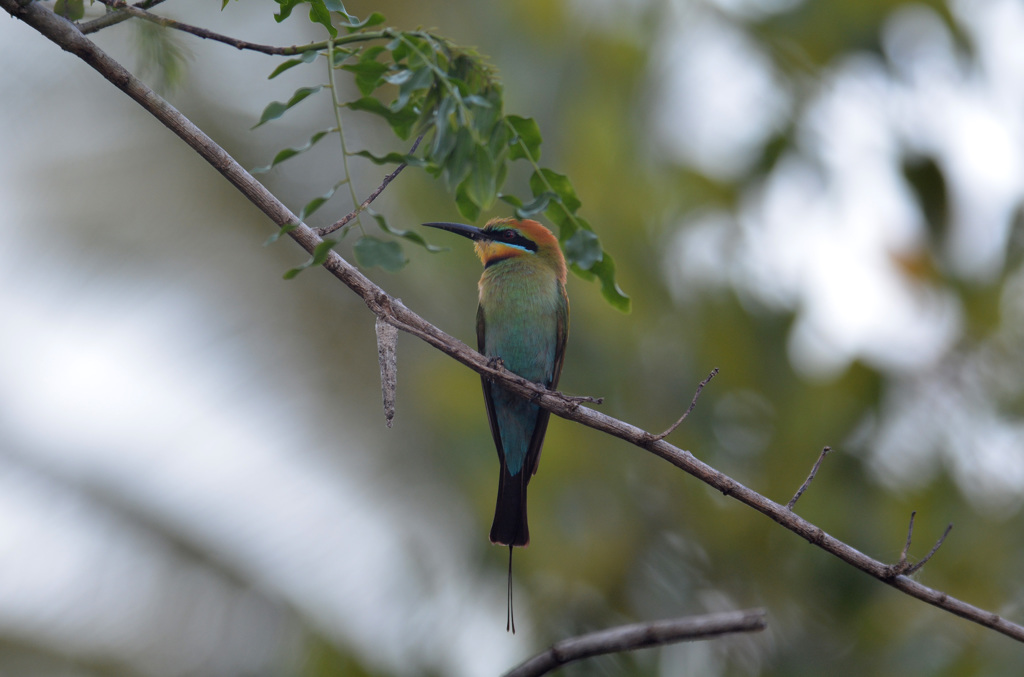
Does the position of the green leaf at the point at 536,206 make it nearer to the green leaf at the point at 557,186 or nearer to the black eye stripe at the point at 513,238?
the green leaf at the point at 557,186

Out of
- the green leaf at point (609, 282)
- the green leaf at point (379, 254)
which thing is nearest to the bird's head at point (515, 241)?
the green leaf at point (609, 282)

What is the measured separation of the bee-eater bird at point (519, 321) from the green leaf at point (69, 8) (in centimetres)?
154

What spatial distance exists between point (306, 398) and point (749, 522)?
275cm

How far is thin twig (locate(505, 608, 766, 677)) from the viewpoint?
3.94ft

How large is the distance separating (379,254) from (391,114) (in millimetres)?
323

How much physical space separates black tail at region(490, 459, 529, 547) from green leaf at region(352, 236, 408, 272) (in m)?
1.46

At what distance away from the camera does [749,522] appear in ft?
16.5

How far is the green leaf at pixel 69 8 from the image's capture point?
154cm

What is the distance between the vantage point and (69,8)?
155 centimetres

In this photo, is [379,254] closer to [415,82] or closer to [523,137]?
[415,82]

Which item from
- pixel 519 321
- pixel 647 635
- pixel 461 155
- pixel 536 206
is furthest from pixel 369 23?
pixel 519 321

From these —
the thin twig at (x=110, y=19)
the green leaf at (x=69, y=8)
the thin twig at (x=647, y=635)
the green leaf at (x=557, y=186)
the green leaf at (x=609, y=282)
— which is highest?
the green leaf at (x=69, y=8)

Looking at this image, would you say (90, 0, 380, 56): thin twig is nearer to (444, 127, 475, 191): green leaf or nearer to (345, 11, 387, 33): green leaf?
(345, 11, 387, 33): green leaf

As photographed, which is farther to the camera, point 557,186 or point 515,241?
point 515,241
